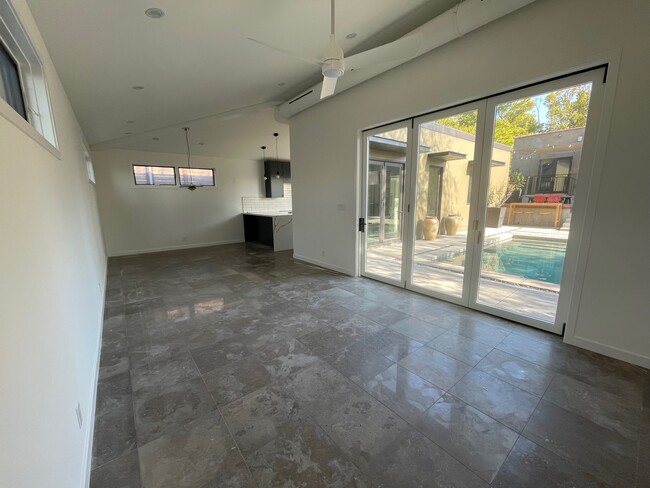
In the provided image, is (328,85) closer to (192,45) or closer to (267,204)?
(192,45)

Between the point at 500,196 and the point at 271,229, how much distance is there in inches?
230

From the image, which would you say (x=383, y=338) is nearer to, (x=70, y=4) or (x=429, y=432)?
(x=429, y=432)

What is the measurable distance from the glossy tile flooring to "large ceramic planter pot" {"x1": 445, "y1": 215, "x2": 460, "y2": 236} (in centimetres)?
103

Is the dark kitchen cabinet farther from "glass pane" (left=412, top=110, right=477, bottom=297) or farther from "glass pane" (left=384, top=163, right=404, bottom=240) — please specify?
"glass pane" (left=412, top=110, right=477, bottom=297)

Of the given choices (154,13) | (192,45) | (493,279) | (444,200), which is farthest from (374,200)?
(154,13)

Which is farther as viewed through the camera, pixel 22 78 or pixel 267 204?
pixel 267 204

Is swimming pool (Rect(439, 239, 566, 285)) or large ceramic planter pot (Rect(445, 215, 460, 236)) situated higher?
large ceramic planter pot (Rect(445, 215, 460, 236))

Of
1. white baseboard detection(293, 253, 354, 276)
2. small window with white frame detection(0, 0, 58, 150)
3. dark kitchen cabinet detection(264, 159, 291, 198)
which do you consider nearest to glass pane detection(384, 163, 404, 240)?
white baseboard detection(293, 253, 354, 276)

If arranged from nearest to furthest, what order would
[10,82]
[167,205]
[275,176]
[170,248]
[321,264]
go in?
[10,82], [321,264], [167,205], [170,248], [275,176]

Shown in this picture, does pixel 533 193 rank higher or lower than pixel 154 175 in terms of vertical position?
lower

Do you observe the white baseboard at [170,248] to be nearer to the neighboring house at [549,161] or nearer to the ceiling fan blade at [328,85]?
the ceiling fan blade at [328,85]

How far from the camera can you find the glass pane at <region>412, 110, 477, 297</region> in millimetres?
3350

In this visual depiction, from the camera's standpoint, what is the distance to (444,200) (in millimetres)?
3684

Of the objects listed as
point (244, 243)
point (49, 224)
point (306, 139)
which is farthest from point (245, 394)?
point (244, 243)
